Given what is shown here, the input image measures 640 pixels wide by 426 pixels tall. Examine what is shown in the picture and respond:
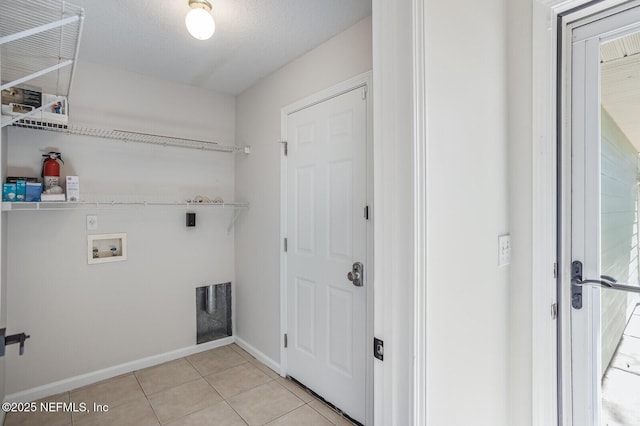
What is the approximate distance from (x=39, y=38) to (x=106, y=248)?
1.68 metres

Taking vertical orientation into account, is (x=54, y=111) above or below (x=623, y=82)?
above

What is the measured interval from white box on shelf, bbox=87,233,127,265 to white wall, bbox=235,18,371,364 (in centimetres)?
97

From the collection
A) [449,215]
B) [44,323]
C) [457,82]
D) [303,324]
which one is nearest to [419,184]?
[449,215]

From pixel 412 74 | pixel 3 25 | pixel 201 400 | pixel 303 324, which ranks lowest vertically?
pixel 201 400

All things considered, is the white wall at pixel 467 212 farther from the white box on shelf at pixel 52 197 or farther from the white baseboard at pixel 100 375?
the white baseboard at pixel 100 375

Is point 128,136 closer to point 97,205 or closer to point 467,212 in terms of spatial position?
point 97,205

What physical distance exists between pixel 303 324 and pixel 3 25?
2.22 meters

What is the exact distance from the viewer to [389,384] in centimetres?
83

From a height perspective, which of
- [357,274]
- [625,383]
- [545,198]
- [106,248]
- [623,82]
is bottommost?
[625,383]

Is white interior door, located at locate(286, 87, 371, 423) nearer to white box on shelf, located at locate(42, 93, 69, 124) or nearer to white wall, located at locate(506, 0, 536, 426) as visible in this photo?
white wall, located at locate(506, 0, 536, 426)

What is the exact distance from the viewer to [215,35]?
2078 millimetres

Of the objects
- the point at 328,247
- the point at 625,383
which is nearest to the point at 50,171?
the point at 328,247

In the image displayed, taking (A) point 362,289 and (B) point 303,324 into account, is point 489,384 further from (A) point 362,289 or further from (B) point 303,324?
(B) point 303,324

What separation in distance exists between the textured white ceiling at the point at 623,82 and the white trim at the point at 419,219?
1.01 m
